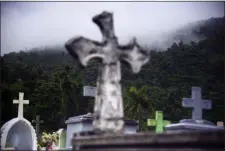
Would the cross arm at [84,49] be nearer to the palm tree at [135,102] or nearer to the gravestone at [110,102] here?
the gravestone at [110,102]

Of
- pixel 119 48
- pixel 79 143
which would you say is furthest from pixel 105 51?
pixel 79 143

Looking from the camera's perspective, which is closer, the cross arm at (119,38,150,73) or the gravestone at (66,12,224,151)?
the gravestone at (66,12,224,151)

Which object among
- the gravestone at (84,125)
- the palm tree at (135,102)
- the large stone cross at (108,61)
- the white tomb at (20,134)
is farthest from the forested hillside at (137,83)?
the large stone cross at (108,61)

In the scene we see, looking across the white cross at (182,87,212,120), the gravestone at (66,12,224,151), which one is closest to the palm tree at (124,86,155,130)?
the white cross at (182,87,212,120)

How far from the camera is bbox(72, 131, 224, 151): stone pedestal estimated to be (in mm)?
5277

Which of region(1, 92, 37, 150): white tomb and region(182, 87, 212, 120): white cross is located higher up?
region(182, 87, 212, 120): white cross

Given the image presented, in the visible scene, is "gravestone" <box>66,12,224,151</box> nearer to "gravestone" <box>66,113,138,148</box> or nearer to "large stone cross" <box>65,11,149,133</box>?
"large stone cross" <box>65,11,149,133</box>

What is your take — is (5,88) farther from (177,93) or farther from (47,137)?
(47,137)

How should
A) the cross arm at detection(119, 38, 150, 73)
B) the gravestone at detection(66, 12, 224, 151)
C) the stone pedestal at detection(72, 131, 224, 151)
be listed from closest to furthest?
1. the stone pedestal at detection(72, 131, 224, 151)
2. the gravestone at detection(66, 12, 224, 151)
3. the cross arm at detection(119, 38, 150, 73)

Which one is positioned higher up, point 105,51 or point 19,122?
point 105,51

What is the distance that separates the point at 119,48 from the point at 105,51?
0.92 feet

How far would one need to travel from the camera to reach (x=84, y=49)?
282 inches

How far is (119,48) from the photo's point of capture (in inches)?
291

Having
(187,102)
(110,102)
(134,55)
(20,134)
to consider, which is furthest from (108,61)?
(20,134)
